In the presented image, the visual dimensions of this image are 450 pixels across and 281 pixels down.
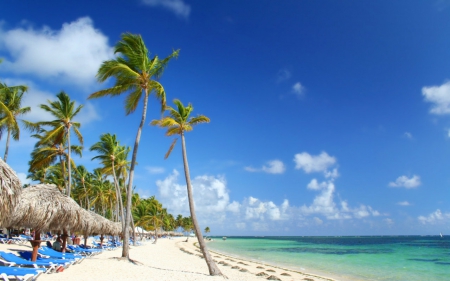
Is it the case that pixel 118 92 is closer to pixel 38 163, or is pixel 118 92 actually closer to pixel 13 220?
pixel 13 220

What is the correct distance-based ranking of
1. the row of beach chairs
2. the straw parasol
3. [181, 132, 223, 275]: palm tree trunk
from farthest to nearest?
[181, 132, 223, 275]: palm tree trunk < the row of beach chairs < the straw parasol

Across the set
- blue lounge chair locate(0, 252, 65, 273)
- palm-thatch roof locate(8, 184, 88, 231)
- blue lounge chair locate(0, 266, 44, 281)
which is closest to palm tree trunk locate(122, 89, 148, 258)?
palm-thatch roof locate(8, 184, 88, 231)

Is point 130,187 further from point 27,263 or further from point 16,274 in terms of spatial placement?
point 16,274

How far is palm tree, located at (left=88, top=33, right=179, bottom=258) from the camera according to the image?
1348cm

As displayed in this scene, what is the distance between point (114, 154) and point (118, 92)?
11521mm

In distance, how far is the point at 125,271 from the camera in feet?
33.6

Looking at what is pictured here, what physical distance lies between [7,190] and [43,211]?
3.77 meters

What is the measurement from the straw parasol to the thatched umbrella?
7.93ft

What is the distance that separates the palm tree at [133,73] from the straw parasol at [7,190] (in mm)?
6526

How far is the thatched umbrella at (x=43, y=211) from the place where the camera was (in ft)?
31.1

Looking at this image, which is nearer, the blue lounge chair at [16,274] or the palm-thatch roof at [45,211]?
the blue lounge chair at [16,274]

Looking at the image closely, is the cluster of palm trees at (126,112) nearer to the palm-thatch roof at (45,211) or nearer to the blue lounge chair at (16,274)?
the palm-thatch roof at (45,211)

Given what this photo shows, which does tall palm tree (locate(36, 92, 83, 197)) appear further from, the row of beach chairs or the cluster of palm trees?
the row of beach chairs

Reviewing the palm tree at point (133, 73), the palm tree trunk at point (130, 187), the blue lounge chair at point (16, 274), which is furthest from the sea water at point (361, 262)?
the blue lounge chair at point (16, 274)
